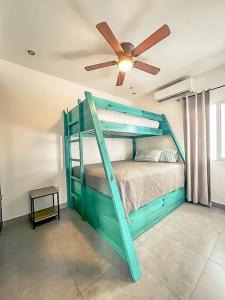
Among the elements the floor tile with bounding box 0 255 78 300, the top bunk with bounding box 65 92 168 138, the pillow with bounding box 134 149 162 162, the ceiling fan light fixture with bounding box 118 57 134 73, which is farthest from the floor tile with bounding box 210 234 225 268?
the ceiling fan light fixture with bounding box 118 57 134 73

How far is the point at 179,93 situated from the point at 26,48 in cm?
267

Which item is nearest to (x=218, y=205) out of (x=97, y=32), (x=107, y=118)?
(x=107, y=118)

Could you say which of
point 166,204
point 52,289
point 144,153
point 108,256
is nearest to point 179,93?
point 144,153

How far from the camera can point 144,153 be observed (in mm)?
3303

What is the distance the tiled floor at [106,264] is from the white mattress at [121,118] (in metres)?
1.60

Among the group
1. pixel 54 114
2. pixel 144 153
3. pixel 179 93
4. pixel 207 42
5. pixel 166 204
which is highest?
pixel 207 42

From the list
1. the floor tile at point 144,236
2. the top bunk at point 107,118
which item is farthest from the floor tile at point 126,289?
the top bunk at point 107,118

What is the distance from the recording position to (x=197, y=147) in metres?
2.55

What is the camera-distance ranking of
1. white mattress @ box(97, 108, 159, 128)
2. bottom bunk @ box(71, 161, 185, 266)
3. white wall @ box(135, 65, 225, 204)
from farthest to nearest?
1. white wall @ box(135, 65, 225, 204)
2. white mattress @ box(97, 108, 159, 128)
3. bottom bunk @ box(71, 161, 185, 266)

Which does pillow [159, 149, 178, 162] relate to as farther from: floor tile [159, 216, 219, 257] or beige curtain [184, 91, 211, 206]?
floor tile [159, 216, 219, 257]

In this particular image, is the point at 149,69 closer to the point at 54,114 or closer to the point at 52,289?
the point at 54,114

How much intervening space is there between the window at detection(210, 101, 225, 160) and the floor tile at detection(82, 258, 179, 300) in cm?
230

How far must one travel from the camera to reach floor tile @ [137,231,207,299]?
1.12m

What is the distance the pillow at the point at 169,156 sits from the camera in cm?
285
